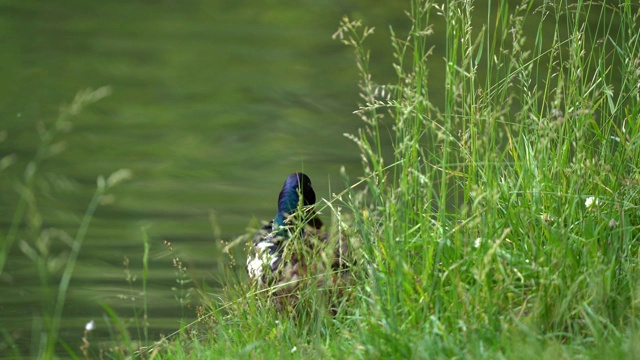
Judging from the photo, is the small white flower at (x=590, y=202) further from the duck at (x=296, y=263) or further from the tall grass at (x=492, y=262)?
the duck at (x=296, y=263)

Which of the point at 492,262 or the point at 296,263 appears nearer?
the point at 492,262

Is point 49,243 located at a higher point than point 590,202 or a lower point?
lower

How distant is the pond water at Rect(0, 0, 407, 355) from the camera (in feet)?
21.6

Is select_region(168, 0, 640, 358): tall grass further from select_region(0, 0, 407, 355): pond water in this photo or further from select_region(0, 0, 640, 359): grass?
select_region(0, 0, 407, 355): pond water

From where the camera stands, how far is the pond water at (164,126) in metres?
6.59

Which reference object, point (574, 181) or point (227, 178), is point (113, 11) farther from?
point (574, 181)

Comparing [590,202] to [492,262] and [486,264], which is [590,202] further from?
[486,264]

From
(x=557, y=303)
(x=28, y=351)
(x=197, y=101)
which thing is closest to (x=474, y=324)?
(x=557, y=303)

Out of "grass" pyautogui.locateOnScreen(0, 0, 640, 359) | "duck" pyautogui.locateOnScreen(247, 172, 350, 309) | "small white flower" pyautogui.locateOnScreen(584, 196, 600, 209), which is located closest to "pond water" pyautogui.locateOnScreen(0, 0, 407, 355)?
"duck" pyautogui.locateOnScreen(247, 172, 350, 309)

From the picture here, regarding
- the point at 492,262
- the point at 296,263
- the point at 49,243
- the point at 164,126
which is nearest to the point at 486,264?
the point at 492,262

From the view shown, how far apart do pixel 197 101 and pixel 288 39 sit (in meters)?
2.84

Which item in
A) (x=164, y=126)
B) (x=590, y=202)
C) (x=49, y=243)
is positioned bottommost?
(x=49, y=243)

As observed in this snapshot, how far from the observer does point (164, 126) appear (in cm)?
1011

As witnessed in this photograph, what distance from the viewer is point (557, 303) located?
3.11 m
